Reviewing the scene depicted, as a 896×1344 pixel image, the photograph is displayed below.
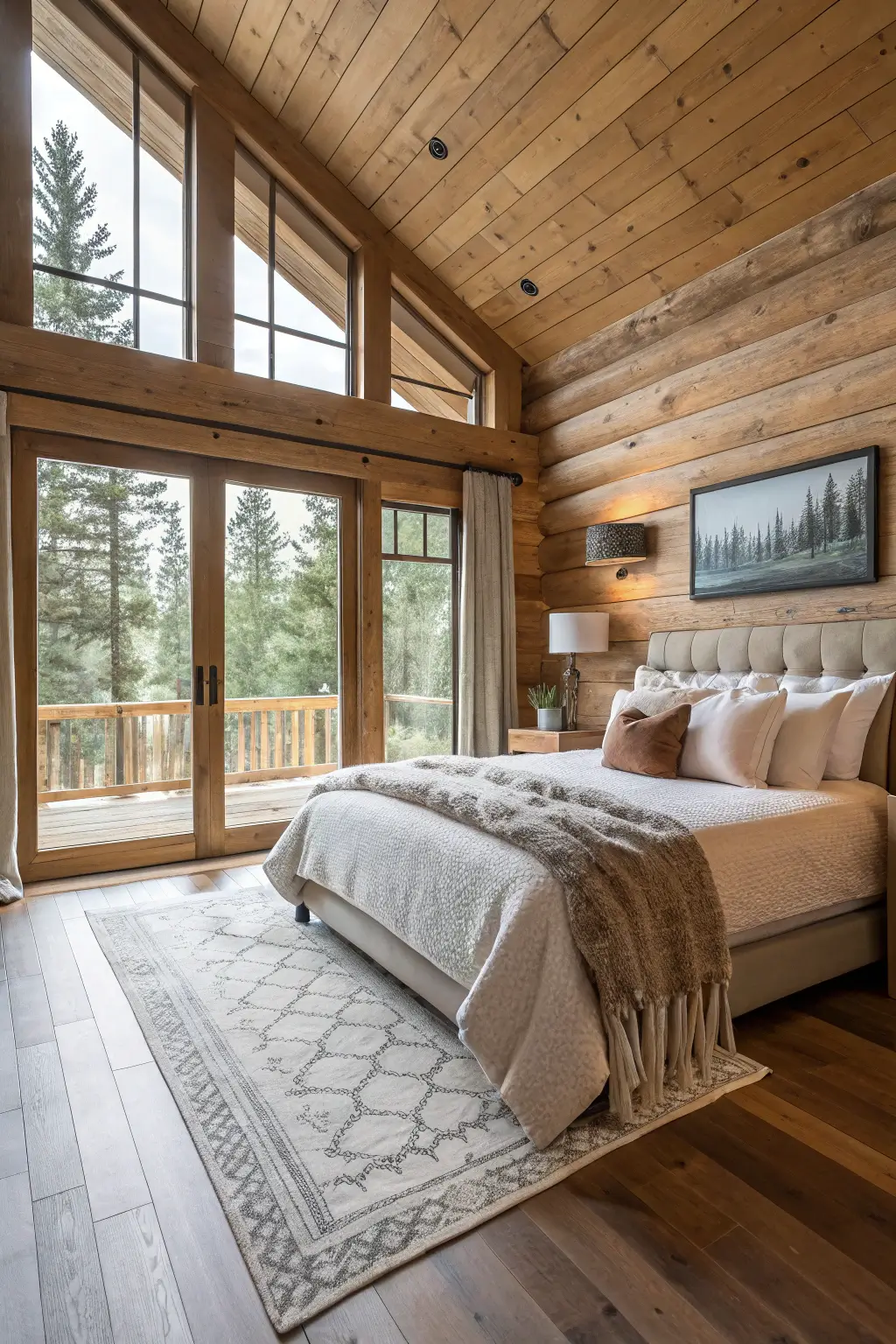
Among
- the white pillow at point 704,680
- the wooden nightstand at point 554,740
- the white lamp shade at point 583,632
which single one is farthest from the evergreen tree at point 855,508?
the wooden nightstand at point 554,740

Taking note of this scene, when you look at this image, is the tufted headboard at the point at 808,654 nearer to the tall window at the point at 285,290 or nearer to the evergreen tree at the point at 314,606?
the evergreen tree at the point at 314,606

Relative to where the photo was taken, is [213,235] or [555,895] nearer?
[555,895]

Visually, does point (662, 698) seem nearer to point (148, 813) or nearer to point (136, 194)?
point (148, 813)

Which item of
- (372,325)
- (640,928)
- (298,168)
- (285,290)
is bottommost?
(640,928)

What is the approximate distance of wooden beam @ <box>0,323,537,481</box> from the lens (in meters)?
3.68

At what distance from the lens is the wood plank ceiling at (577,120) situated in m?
3.06

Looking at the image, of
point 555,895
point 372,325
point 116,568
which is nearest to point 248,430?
point 116,568

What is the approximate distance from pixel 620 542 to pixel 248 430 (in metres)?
2.17

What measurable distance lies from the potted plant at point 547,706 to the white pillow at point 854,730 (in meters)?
1.93

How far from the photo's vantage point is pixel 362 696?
4770mm

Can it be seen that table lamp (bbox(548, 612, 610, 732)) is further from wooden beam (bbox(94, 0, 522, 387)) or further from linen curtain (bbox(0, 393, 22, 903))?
linen curtain (bbox(0, 393, 22, 903))

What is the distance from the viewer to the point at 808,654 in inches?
134

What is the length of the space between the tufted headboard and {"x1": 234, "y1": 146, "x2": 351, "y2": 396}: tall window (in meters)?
2.59

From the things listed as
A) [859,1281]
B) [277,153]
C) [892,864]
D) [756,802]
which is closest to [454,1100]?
[859,1281]
